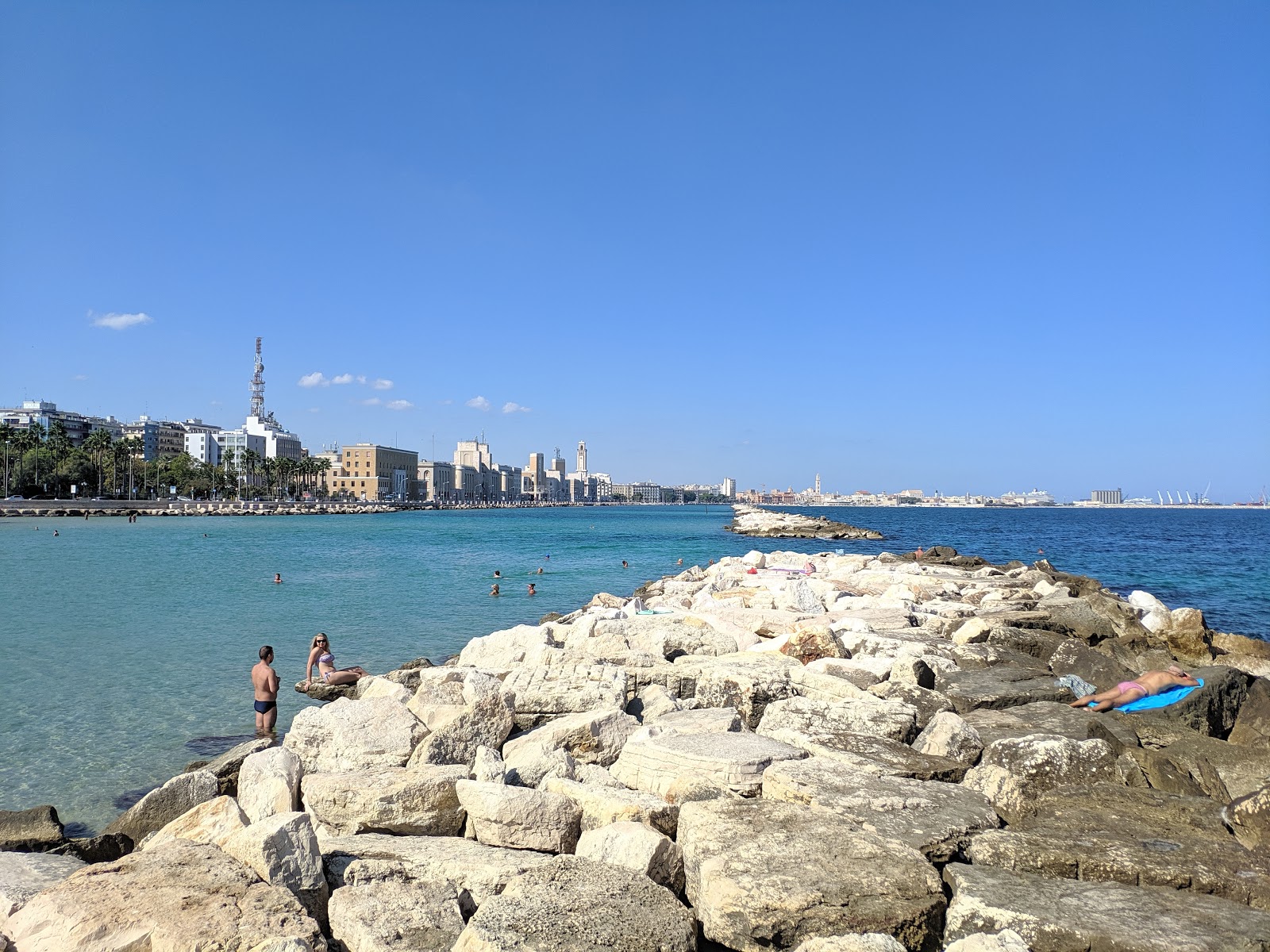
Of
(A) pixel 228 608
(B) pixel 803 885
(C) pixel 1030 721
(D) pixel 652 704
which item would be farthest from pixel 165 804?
(A) pixel 228 608

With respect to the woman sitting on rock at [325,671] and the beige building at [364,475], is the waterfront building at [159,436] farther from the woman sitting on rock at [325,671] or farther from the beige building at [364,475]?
the woman sitting on rock at [325,671]

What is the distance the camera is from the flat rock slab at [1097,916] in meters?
3.70

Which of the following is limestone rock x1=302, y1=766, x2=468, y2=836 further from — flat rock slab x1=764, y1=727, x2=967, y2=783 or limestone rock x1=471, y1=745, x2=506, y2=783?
flat rock slab x1=764, y1=727, x2=967, y2=783

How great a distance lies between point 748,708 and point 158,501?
10839 cm

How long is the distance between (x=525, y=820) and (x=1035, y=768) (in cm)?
369

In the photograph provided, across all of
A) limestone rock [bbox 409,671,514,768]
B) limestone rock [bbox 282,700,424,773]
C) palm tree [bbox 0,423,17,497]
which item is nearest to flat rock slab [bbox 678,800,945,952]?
limestone rock [bbox 409,671,514,768]

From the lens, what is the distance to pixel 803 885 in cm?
401

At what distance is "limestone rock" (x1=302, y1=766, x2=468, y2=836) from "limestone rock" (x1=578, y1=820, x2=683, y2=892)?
45.9 inches

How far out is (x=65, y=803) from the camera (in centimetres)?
729

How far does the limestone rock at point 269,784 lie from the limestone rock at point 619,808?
6.44ft

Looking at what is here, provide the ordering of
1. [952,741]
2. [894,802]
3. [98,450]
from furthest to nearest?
[98,450], [952,741], [894,802]

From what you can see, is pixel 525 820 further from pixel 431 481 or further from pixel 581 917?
pixel 431 481

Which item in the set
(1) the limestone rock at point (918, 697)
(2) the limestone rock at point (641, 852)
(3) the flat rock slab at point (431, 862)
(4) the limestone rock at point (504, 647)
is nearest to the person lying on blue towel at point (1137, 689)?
(1) the limestone rock at point (918, 697)

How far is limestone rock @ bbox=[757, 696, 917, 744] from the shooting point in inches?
271
